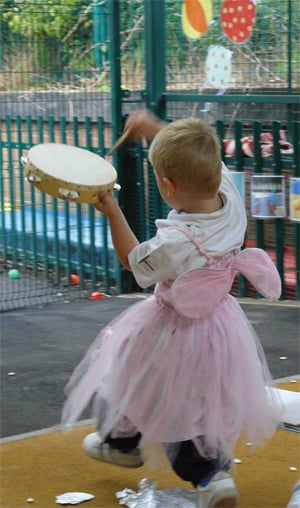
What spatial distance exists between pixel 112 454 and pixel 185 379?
46 centimetres

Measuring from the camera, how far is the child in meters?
3.12

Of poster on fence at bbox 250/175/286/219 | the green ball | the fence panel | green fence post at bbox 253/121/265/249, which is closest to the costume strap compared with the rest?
poster on fence at bbox 250/175/286/219

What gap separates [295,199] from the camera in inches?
254

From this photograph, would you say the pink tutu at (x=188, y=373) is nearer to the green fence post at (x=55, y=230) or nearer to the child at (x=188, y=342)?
the child at (x=188, y=342)

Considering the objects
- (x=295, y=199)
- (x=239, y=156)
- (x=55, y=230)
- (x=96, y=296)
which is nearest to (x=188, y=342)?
(x=295, y=199)

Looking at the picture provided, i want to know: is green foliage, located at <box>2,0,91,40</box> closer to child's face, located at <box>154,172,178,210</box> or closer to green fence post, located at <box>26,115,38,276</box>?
green fence post, located at <box>26,115,38,276</box>

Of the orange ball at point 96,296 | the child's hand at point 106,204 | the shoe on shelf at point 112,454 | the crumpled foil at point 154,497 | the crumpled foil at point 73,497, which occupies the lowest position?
the orange ball at point 96,296

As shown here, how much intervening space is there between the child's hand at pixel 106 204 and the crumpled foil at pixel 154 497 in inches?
40.7

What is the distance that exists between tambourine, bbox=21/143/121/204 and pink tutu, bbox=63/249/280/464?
1.39ft

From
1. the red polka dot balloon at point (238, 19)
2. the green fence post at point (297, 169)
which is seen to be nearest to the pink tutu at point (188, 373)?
the green fence post at point (297, 169)

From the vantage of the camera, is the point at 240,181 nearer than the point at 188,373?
No

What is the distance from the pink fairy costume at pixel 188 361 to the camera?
3.12 meters

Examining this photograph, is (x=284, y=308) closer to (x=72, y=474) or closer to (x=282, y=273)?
(x=282, y=273)

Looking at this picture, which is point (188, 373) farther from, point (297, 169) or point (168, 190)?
point (297, 169)
